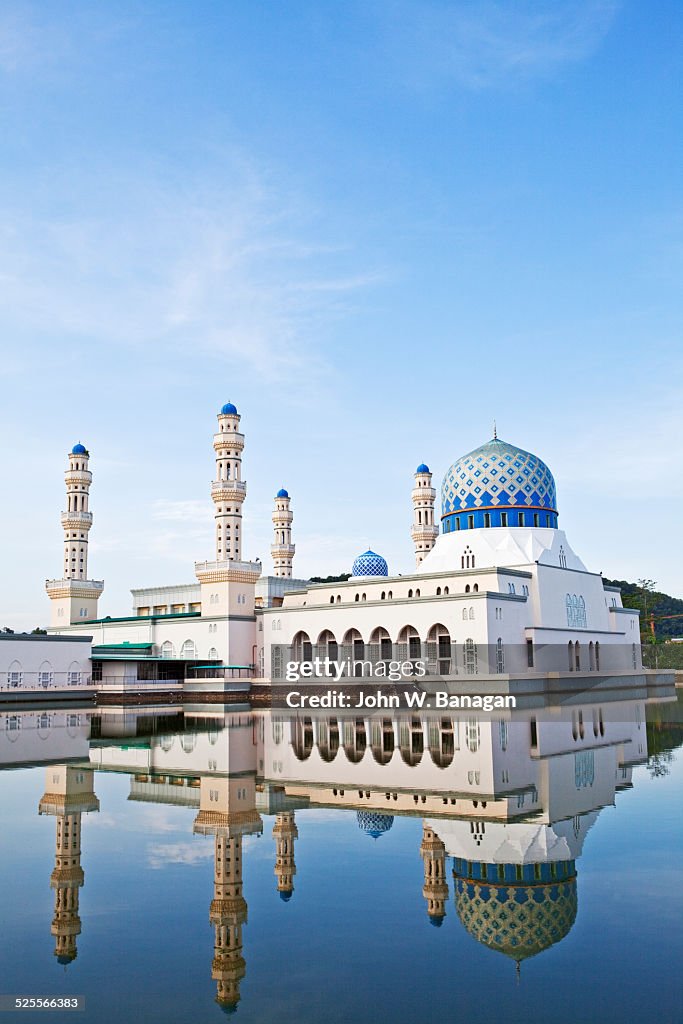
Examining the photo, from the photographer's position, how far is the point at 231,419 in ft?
156

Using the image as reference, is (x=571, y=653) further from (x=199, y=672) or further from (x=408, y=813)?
(x=408, y=813)

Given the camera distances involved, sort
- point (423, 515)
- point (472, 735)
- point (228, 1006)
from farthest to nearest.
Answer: point (423, 515), point (472, 735), point (228, 1006)

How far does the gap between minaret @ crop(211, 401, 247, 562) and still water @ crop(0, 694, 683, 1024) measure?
31.3 metres

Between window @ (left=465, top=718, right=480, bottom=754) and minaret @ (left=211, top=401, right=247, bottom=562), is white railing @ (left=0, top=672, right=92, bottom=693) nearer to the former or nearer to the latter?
minaret @ (left=211, top=401, right=247, bottom=562)

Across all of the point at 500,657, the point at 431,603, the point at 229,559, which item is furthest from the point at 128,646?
the point at 500,657

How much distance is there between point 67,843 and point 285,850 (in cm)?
234

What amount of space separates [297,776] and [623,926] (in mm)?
8146

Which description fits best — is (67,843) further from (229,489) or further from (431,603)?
(229,489)

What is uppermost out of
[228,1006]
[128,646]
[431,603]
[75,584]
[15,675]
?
[75,584]

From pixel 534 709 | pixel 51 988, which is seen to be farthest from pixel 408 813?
pixel 534 709

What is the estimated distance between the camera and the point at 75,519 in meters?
52.1

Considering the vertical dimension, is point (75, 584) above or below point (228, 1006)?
above

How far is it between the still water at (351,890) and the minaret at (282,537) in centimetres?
4381

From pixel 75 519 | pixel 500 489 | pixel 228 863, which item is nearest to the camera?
pixel 228 863
